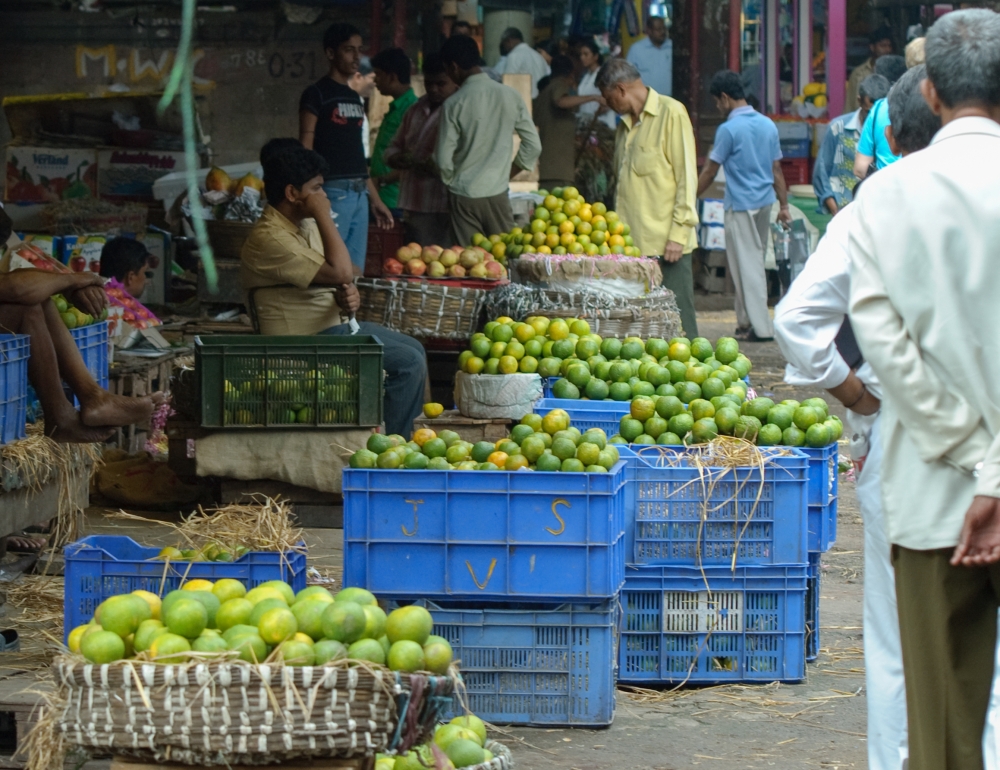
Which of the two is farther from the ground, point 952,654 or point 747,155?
point 747,155

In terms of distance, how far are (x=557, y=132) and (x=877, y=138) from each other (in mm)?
5905

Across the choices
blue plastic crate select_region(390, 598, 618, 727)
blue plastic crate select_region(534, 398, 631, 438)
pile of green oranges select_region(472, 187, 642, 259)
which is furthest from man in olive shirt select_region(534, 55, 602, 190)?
blue plastic crate select_region(390, 598, 618, 727)

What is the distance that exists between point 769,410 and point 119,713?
2818 millimetres

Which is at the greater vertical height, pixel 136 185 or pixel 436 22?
pixel 436 22

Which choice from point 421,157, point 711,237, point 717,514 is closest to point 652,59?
point 711,237

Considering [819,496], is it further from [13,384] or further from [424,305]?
[424,305]

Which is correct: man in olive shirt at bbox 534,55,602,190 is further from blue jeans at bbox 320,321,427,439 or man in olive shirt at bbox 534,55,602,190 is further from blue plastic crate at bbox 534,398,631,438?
blue plastic crate at bbox 534,398,631,438

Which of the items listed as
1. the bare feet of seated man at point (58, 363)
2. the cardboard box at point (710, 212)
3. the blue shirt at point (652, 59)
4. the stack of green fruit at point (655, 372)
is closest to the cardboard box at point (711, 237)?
the cardboard box at point (710, 212)

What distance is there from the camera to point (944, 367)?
2.69 meters

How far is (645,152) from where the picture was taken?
375 inches

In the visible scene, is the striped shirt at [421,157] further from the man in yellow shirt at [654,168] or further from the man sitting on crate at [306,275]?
the man sitting on crate at [306,275]

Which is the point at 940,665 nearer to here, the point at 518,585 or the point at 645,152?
the point at 518,585

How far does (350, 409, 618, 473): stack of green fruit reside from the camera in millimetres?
4402

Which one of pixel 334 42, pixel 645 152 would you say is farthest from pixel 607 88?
pixel 334 42
